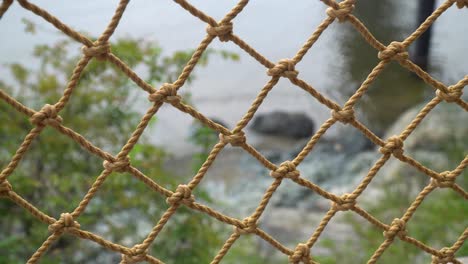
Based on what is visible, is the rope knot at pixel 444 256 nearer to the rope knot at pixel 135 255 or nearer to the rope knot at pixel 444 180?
the rope knot at pixel 444 180

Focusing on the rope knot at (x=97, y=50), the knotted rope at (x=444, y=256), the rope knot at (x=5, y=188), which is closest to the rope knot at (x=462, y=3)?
the knotted rope at (x=444, y=256)

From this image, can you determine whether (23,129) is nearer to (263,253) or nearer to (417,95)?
(263,253)

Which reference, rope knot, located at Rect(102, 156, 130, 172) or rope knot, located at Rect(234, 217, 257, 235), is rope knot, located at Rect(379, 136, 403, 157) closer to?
rope knot, located at Rect(234, 217, 257, 235)

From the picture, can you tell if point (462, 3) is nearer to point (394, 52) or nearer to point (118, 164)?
point (394, 52)

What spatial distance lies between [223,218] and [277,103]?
2.75m

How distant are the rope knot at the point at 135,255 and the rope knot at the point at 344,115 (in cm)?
28

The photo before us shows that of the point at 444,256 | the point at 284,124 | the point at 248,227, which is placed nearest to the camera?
the point at 248,227

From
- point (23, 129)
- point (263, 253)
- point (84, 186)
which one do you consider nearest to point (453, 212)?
point (263, 253)

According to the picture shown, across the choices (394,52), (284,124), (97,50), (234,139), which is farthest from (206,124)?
(284,124)

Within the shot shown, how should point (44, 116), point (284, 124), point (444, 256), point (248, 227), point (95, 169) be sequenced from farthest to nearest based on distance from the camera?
point (284, 124) < point (95, 169) < point (444, 256) < point (248, 227) < point (44, 116)

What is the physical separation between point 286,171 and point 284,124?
8.69 feet

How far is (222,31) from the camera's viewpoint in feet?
2.14

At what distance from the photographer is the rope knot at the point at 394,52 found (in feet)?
2.34

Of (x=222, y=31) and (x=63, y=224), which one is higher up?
(x=222, y=31)
